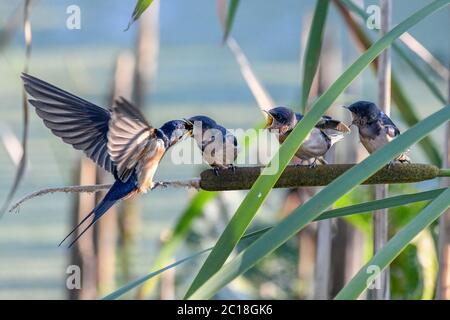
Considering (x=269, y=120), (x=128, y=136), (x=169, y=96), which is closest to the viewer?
(x=128, y=136)

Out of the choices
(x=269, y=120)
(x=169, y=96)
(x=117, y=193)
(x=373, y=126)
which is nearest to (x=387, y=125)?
(x=373, y=126)

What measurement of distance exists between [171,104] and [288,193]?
2.42 metres

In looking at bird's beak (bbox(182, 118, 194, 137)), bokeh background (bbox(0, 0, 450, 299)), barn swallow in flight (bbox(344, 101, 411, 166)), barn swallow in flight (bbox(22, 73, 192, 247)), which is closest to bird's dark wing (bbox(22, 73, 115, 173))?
barn swallow in flight (bbox(22, 73, 192, 247))

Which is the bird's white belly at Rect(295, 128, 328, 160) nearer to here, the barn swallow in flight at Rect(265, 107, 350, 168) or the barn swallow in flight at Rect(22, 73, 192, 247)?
the barn swallow in flight at Rect(265, 107, 350, 168)

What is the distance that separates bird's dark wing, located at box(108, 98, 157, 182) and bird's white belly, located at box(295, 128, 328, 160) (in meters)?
0.16

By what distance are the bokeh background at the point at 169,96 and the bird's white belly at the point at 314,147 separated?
3.00 ft

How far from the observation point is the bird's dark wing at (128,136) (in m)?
0.96

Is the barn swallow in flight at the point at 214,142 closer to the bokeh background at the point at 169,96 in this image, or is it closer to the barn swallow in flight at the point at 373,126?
the barn swallow in flight at the point at 373,126

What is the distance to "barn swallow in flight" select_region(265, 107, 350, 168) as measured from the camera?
112cm

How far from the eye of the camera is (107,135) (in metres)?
1.05

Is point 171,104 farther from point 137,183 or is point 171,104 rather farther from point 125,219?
point 137,183

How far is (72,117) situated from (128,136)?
0.18 m

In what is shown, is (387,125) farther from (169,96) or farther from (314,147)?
(169,96)
